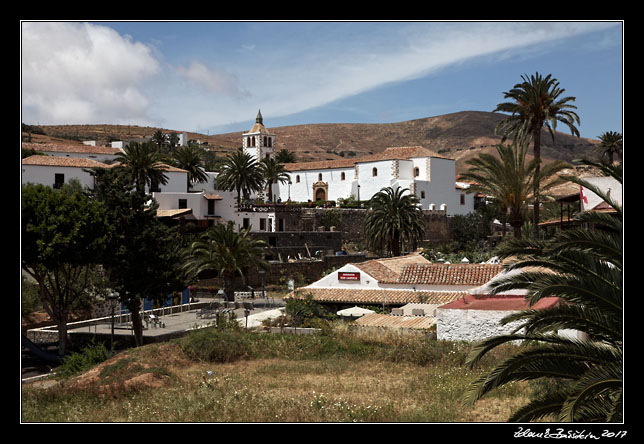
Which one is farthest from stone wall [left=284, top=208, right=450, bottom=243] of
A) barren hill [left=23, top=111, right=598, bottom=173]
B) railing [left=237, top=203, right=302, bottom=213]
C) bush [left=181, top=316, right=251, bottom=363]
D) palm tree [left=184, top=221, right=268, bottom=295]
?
barren hill [left=23, top=111, right=598, bottom=173]

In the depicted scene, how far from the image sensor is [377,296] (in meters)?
29.6

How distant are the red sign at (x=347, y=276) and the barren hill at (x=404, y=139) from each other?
4152 inches

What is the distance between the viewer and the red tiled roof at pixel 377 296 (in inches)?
1111

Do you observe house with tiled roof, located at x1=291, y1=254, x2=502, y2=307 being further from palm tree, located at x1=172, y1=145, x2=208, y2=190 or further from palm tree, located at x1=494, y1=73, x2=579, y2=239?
palm tree, located at x1=172, y1=145, x2=208, y2=190

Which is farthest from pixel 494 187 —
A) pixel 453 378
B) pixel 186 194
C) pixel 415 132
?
pixel 415 132

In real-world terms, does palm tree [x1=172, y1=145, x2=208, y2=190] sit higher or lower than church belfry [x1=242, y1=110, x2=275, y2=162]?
lower

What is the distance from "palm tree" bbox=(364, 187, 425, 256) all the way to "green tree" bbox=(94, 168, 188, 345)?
19.8 metres

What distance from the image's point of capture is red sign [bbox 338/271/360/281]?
30.9 metres

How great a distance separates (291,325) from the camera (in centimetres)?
2491

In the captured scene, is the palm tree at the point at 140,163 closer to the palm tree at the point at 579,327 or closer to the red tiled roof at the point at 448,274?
the red tiled roof at the point at 448,274

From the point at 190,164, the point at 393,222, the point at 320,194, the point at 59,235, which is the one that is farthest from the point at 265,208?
the point at 59,235

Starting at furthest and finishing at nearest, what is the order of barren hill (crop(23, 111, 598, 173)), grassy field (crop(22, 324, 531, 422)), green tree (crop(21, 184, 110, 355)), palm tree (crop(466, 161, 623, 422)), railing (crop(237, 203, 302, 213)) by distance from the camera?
barren hill (crop(23, 111, 598, 173)) → railing (crop(237, 203, 302, 213)) → green tree (crop(21, 184, 110, 355)) → grassy field (crop(22, 324, 531, 422)) → palm tree (crop(466, 161, 623, 422))

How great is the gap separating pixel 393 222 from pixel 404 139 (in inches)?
5706

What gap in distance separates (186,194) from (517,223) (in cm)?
3379
